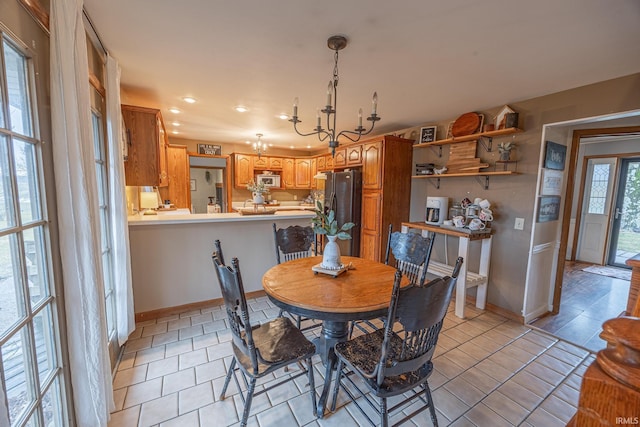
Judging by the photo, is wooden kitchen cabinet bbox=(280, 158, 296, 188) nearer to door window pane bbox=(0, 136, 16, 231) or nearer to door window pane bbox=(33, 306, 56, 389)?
door window pane bbox=(33, 306, 56, 389)

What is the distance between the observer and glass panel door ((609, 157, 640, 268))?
4605 millimetres

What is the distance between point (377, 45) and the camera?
1761 mm

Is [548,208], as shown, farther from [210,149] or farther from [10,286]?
[210,149]

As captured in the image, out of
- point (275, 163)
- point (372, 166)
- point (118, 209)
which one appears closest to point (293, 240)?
point (118, 209)

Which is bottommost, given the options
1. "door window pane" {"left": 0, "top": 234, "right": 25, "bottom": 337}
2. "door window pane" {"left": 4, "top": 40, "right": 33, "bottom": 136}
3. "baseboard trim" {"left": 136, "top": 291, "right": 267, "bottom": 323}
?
"baseboard trim" {"left": 136, "top": 291, "right": 267, "bottom": 323}

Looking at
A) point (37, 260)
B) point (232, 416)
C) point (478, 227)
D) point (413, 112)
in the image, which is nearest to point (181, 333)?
point (232, 416)

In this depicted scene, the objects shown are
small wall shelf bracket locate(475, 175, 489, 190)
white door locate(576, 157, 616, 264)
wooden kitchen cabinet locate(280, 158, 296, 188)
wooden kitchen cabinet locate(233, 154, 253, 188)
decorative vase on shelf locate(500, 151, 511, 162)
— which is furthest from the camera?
wooden kitchen cabinet locate(280, 158, 296, 188)

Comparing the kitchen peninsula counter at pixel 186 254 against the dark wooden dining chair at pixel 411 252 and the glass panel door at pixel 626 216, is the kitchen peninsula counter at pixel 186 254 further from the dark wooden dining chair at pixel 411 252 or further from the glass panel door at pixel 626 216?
the glass panel door at pixel 626 216

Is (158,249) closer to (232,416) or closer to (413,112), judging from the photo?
(232,416)

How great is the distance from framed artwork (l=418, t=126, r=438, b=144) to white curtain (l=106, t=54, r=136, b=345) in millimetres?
3411

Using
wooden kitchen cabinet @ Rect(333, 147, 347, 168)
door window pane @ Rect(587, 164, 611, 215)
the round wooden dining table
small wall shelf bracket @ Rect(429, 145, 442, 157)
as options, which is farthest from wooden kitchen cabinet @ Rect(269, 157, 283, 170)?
door window pane @ Rect(587, 164, 611, 215)

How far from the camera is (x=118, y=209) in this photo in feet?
6.70

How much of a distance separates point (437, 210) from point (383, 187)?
795mm

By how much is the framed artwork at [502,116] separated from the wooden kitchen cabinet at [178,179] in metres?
5.30
